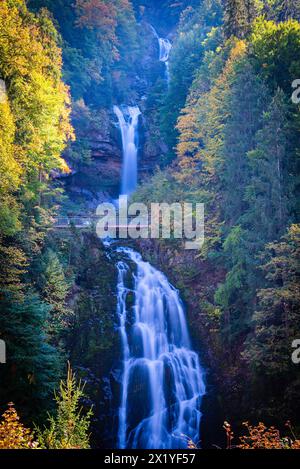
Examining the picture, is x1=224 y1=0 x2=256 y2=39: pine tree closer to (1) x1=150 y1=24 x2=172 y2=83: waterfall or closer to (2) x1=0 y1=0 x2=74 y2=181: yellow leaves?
(2) x1=0 y1=0 x2=74 y2=181: yellow leaves

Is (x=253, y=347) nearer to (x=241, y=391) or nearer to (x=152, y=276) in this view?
(x=241, y=391)

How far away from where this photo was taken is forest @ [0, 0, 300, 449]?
13055 mm

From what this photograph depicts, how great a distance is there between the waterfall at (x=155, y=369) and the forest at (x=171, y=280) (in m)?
0.06

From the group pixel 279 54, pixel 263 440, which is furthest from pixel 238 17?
pixel 263 440

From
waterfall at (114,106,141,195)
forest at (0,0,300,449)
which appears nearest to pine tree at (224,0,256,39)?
forest at (0,0,300,449)

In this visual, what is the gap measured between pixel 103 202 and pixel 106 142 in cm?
568

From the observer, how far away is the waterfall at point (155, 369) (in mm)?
14508

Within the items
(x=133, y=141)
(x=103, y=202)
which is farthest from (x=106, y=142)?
(x=103, y=202)

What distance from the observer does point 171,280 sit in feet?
66.5

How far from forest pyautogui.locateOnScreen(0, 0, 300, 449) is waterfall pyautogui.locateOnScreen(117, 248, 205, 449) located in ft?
0.18

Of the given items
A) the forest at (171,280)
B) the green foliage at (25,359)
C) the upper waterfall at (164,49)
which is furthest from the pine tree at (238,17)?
the upper waterfall at (164,49)

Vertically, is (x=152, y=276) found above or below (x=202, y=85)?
below

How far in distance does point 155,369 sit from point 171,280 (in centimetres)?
559
